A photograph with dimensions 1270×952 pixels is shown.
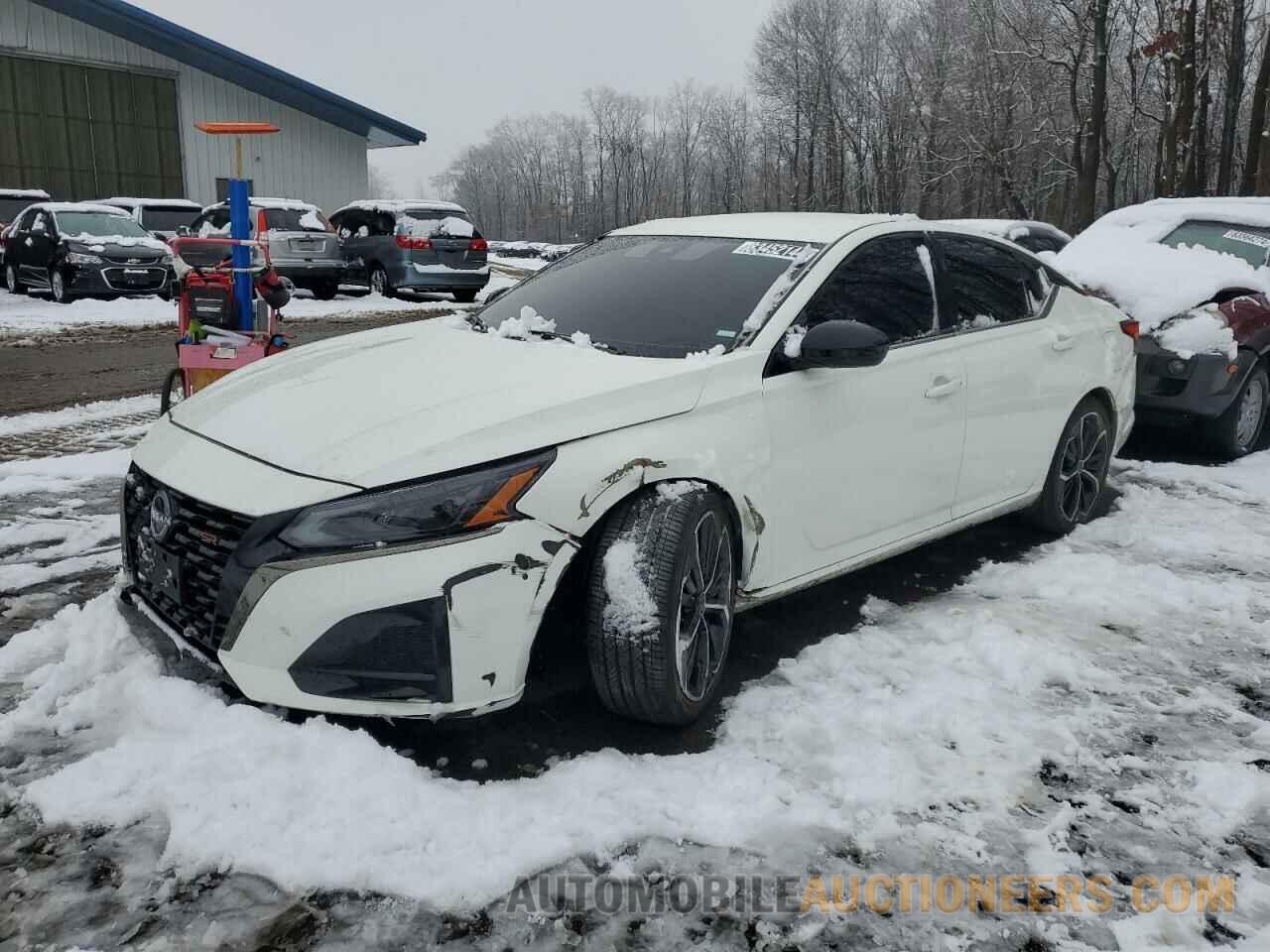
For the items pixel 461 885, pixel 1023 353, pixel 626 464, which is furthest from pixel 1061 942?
pixel 1023 353

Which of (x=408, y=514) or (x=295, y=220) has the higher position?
(x=295, y=220)

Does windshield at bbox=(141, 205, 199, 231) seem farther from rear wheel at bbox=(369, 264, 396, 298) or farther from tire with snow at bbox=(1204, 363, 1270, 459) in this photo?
tire with snow at bbox=(1204, 363, 1270, 459)

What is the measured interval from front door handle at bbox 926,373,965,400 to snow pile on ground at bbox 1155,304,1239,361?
3.46 meters

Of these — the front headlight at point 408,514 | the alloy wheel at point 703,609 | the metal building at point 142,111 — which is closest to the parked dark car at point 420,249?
the metal building at point 142,111

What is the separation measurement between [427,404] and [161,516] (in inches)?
32.1

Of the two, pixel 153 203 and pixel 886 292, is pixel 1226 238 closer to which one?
pixel 886 292

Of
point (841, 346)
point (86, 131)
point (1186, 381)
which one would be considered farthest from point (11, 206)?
point (841, 346)

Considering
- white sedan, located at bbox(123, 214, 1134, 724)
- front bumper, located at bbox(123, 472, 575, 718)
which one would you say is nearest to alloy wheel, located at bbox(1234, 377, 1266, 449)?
white sedan, located at bbox(123, 214, 1134, 724)

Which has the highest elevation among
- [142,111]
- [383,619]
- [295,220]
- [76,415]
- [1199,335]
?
Answer: [142,111]

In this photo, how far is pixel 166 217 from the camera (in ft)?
68.5

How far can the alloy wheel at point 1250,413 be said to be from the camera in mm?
7261

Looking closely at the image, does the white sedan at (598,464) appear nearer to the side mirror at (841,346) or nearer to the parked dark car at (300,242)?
the side mirror at (841,346)

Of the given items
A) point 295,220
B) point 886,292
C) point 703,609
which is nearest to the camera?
point 703,609

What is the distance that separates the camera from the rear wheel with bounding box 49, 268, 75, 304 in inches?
651
